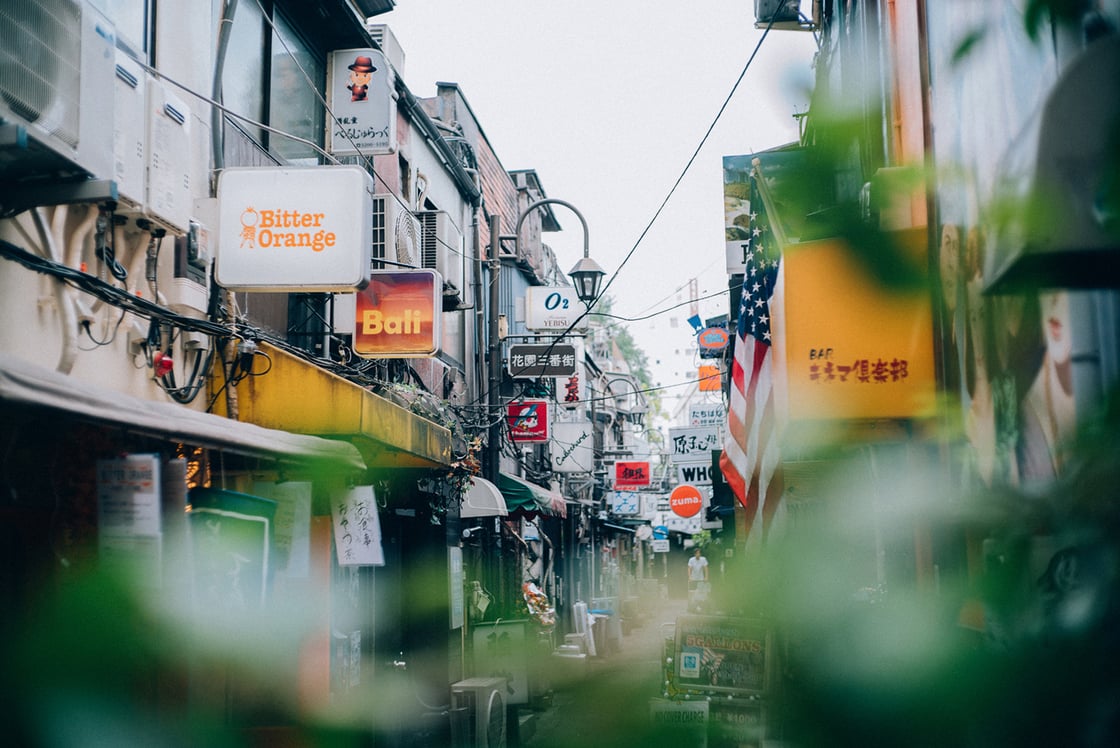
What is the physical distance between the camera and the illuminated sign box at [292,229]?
8.05 meters

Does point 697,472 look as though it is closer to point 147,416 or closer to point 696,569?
point 696,569

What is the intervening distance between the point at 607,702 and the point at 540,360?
7.81 metres

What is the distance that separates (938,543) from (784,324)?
1.41 metres

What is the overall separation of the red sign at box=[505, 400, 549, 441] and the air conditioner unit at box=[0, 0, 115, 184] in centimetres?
1482

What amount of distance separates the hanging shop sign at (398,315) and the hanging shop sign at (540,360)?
7768mm

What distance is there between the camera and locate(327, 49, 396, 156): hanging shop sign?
37.6ft

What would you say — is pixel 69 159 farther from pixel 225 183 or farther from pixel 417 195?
pixel 417 195

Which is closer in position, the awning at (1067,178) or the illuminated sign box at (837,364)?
the awning at (1067,178)

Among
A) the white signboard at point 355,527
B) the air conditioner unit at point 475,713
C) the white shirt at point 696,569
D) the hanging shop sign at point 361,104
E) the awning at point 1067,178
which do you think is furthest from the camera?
the white shirt at point 696,569

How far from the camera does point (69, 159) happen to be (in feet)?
17.2

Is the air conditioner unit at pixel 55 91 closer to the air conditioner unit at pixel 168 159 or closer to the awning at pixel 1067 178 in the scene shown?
the air conditioner unit at pixel 168 159

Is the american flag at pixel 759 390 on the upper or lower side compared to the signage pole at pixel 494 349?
lower

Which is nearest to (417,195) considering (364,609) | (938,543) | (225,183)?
(364,609)

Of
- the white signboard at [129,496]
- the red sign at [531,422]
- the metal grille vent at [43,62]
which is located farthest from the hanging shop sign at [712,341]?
the metal grille vent at [43,62]
